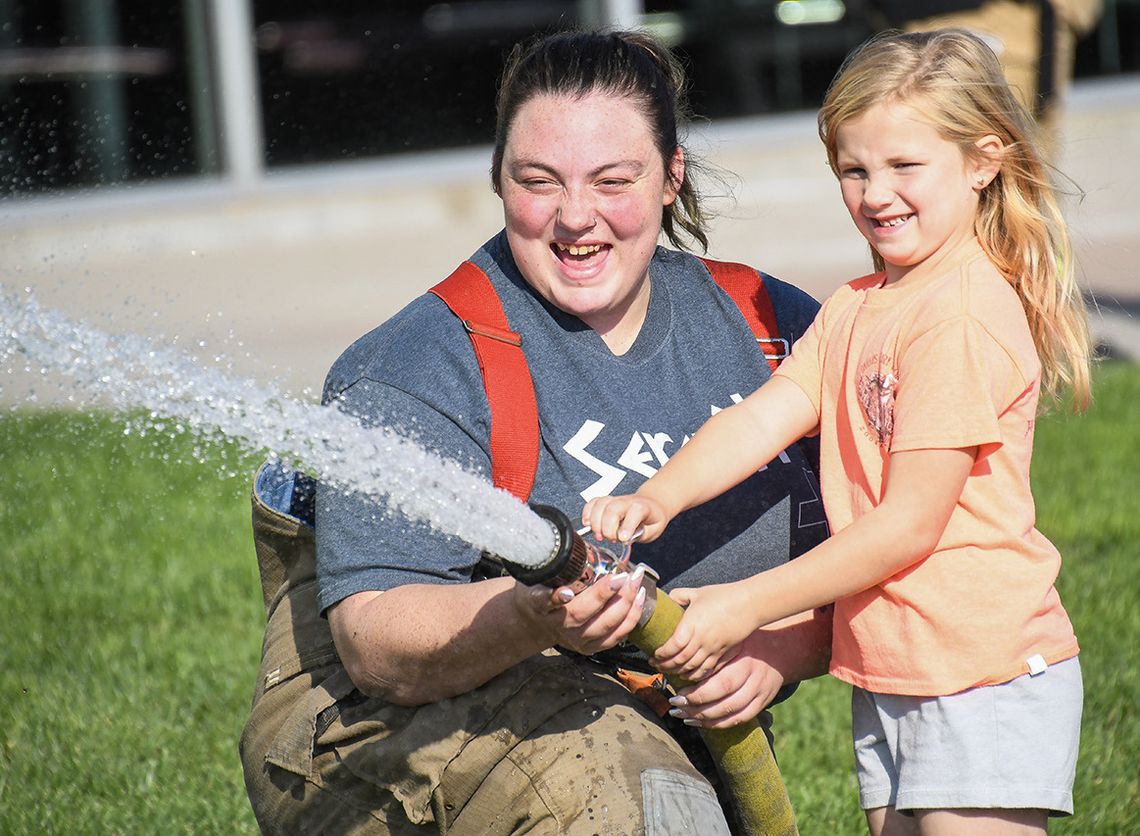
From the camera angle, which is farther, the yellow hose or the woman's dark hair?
the woman's dark hair

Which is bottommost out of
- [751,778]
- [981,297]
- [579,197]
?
[751,778]

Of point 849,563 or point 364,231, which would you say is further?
point 364,231

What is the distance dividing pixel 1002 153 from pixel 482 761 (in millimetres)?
1296

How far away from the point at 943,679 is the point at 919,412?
424 mm

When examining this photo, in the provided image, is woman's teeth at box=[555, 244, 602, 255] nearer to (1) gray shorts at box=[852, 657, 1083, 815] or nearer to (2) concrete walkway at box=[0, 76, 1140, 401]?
(1) gray shorts at box=[852, 657, 1083, 815]

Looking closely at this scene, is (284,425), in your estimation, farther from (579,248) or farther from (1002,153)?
(1002,153)

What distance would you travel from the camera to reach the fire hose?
2.05 metres

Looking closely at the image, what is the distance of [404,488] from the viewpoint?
7.32ft

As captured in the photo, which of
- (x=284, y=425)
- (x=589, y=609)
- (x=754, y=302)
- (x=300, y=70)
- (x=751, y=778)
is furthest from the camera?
(x=300, y=70)

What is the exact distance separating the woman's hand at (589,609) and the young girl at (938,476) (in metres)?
0.11

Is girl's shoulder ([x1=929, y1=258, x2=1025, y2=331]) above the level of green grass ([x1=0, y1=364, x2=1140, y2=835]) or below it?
above

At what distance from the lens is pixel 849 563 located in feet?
7.59

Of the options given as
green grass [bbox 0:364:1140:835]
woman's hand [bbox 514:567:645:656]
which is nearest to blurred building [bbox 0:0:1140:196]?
green grass [bbox 0:364:1140:835]

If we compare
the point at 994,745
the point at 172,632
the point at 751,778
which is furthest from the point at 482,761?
the point at 172,632
